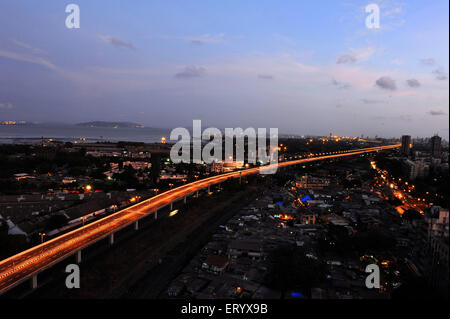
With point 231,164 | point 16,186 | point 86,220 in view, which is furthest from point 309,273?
point 231,164

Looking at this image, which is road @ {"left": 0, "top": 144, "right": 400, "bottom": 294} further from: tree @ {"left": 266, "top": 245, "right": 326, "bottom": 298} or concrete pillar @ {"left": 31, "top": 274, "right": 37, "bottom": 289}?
tree @ {"left": 266, "top": 245, "right": 326, "bottom": 298}

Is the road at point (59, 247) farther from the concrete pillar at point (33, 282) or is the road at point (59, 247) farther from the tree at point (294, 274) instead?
the tree at point (294, 274)

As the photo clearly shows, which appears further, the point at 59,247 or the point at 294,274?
the point at 59,247

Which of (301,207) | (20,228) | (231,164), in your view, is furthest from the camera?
(231,164)

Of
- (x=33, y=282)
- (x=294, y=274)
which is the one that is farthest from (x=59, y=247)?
(x=294, y=274)

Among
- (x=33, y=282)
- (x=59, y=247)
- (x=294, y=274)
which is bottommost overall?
(x=33, y=282)

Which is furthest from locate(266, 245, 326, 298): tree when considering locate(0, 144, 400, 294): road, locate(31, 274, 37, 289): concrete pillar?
locate(31, 274, 37, 289): concrete pillar

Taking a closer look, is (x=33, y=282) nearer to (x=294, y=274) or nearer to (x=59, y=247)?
(x=59, y=247)

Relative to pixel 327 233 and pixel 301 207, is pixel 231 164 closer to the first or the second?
pixel 301 207

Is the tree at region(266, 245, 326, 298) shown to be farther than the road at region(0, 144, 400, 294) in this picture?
Yes

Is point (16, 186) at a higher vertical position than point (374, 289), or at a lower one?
higher

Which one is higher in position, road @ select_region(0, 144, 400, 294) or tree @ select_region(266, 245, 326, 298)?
Result: road @ select_region(0, 144, 400, 294)
